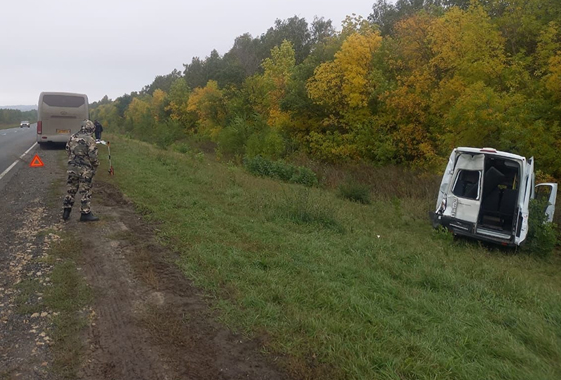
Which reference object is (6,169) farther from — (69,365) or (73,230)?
(69,365)

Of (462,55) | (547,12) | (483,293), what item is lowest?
(483,293)

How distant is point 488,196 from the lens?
10430mm

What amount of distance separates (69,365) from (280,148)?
23.9 m

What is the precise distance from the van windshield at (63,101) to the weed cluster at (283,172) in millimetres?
8639

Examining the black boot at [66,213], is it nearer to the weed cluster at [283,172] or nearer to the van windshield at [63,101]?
the weed cluster at [283,172]

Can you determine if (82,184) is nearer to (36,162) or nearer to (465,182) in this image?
(36,162)

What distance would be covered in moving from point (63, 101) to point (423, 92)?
17.4 m

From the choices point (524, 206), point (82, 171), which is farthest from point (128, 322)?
point (524, 206)

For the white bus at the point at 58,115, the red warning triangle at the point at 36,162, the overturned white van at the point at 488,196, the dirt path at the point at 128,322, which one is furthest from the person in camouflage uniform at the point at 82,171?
the white bus at the point at 58,115

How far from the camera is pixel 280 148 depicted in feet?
87.4

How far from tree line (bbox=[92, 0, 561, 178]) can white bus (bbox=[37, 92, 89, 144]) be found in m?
10.9

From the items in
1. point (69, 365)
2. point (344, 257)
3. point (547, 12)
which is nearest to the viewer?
point (69, 365)

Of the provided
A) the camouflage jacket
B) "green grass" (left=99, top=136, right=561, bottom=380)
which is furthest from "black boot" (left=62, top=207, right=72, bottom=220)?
"green grass" (left=99, top=136, right=561, bottom=380)

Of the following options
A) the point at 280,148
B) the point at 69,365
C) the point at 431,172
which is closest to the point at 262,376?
the point at 69,365
